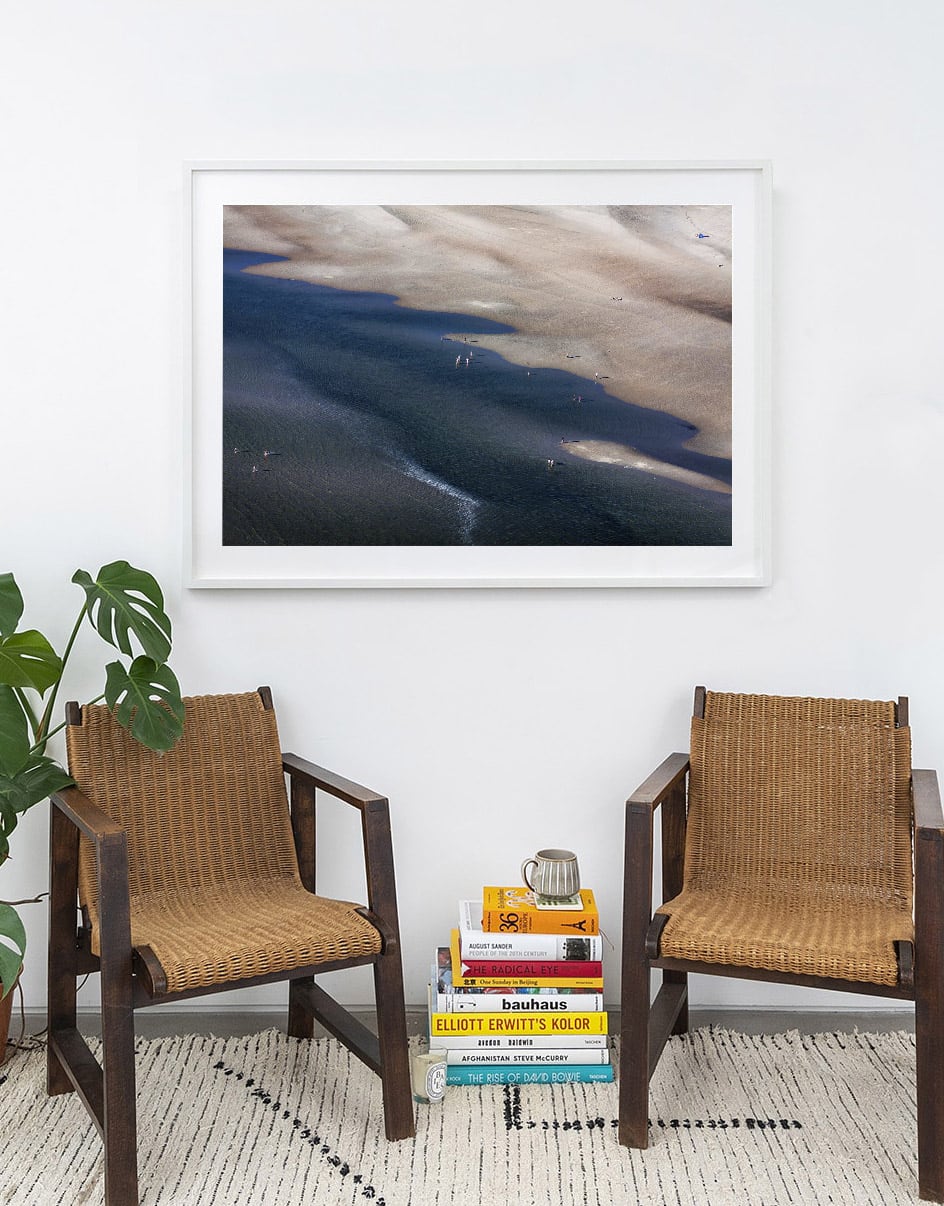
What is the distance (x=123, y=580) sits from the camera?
2.06m

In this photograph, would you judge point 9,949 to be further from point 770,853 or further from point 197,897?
point 770,853

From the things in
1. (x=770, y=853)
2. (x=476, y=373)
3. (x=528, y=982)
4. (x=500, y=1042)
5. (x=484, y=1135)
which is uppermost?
(x=476, y=373)

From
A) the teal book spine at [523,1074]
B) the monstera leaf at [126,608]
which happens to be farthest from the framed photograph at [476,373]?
the teal book spine at [523,1074]

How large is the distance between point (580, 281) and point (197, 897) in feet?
5.36

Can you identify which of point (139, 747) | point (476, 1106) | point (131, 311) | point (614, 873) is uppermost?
point (131, 311)

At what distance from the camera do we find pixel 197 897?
204 cm

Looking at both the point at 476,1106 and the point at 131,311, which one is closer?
the point at 476,1106

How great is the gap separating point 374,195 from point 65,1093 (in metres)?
2.07

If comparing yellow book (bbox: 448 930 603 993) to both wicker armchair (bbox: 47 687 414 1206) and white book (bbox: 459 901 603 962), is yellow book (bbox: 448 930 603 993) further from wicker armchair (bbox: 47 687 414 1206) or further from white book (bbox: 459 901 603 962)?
wicker armchair (bbox: 47 687 414 1206)

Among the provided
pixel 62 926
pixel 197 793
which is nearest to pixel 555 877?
pixel 197 793

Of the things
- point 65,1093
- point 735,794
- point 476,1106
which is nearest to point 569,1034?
point 476,1106

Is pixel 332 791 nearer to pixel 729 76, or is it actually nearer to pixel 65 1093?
pixel 65 1093

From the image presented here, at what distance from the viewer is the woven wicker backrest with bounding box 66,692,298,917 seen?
2.03m

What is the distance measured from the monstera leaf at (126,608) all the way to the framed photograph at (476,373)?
222mm
